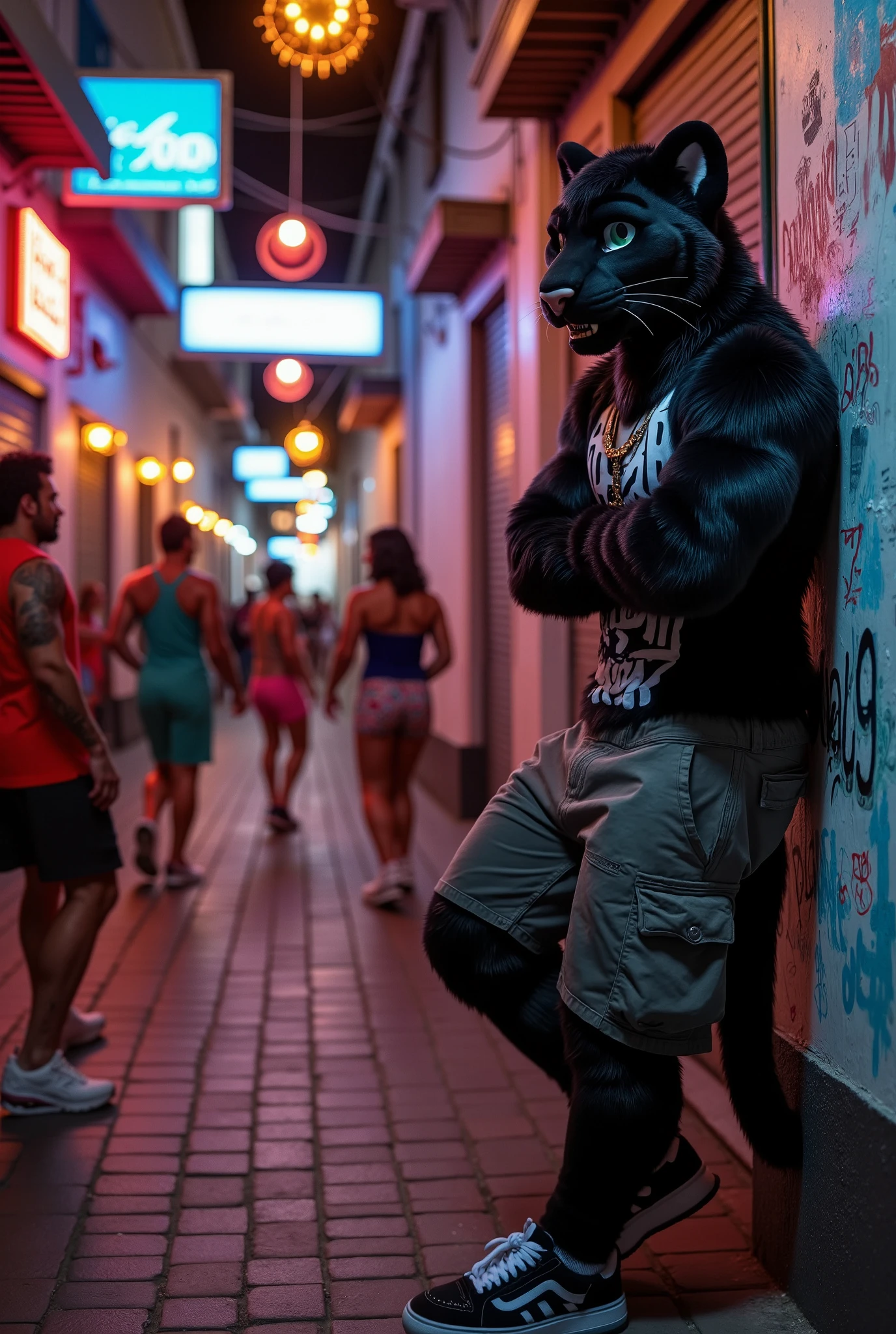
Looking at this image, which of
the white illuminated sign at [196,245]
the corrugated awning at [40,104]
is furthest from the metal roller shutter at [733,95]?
the white illuminated sign at [196,245]

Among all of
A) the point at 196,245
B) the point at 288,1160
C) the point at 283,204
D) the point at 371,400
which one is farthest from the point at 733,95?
the point at 196,245

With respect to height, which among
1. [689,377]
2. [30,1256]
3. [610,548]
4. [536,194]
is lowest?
[30,1256]

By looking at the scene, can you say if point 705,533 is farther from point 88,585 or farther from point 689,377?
point 88,585

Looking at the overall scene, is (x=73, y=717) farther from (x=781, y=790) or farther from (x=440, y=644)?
(x=440, y=644)

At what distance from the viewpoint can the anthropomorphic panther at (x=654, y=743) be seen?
7.80ft

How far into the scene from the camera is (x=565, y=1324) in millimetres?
2537

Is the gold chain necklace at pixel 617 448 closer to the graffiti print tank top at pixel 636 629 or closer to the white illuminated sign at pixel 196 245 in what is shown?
the graffiti print tank top at pixel 636 629

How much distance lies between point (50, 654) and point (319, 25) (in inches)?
193

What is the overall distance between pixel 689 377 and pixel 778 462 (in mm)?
292

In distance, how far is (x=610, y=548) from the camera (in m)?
2.31

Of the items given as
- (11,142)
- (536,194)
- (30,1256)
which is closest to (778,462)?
(30,1256)

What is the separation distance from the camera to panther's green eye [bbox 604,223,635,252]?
8.18ft

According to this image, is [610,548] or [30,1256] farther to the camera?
[30,1256]

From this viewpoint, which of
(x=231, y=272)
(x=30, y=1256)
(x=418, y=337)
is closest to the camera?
(x=30, y=1256)
